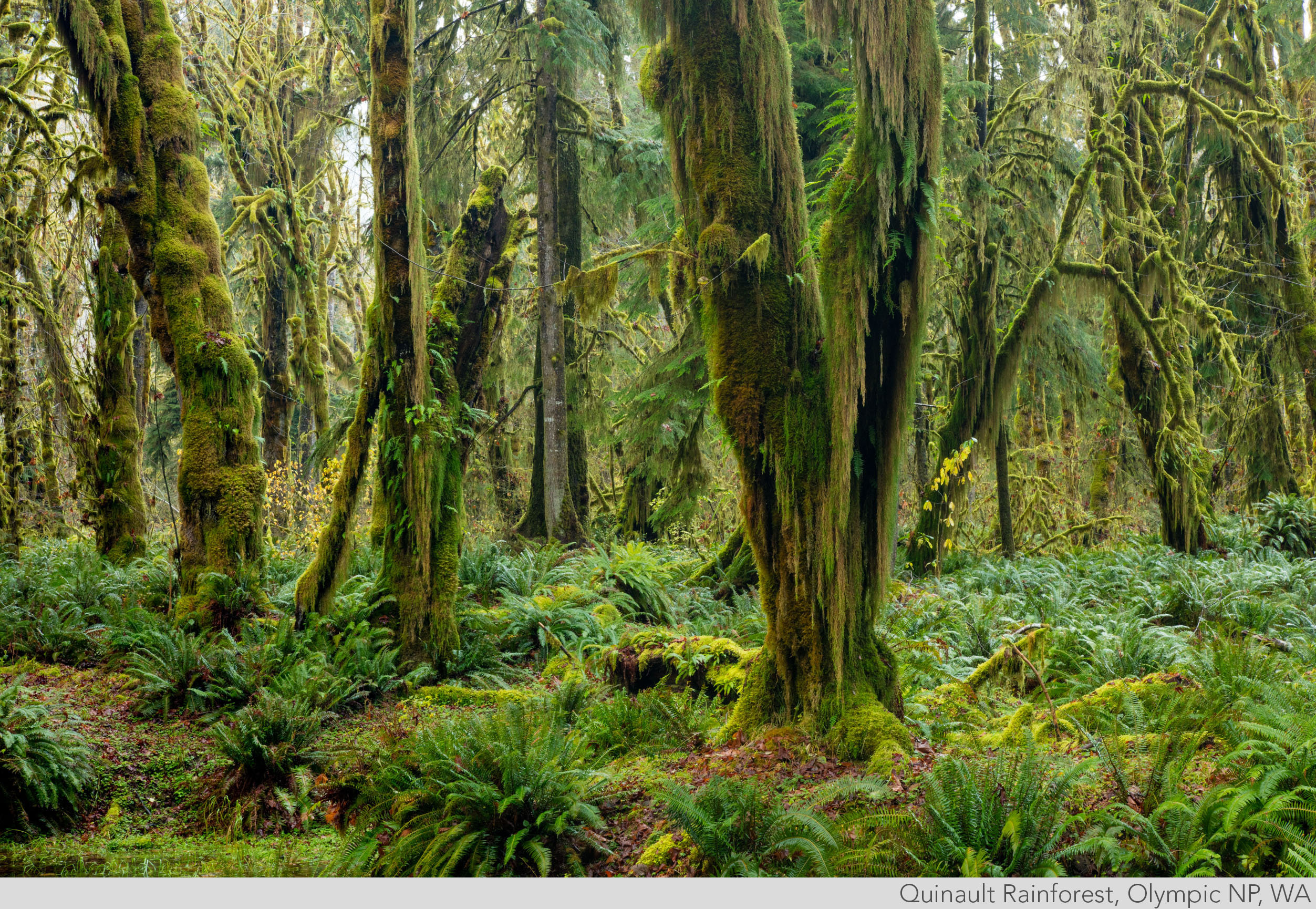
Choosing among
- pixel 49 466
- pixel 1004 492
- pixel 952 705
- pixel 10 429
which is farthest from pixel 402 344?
pixel 1004 492

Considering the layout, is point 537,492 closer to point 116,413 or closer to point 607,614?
point 607,614

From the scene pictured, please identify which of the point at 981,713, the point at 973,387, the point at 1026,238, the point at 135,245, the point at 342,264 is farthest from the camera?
the point at 342,264

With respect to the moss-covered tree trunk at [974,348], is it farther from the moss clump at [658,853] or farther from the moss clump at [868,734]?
the moss clump at [658,853]

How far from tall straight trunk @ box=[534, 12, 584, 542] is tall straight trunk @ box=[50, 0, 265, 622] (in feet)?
13.9

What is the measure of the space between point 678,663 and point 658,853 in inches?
99.6

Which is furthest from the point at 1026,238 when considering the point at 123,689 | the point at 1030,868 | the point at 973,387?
the point at 123,689

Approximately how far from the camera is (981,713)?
18.6 feet

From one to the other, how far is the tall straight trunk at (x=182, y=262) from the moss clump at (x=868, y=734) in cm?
567

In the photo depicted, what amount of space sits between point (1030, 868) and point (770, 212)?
3727mm

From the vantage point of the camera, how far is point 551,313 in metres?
11.4

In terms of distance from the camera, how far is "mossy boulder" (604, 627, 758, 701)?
609 centimetres

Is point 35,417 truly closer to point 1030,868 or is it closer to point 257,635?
point 257,635

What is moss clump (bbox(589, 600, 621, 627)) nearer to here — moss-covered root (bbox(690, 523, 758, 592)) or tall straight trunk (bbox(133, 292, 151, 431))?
moss-covered root (bbox(690, 523, 758, 592))

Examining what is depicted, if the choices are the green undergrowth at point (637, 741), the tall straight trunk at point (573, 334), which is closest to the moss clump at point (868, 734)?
the green undergrowth at point (637, 741)
